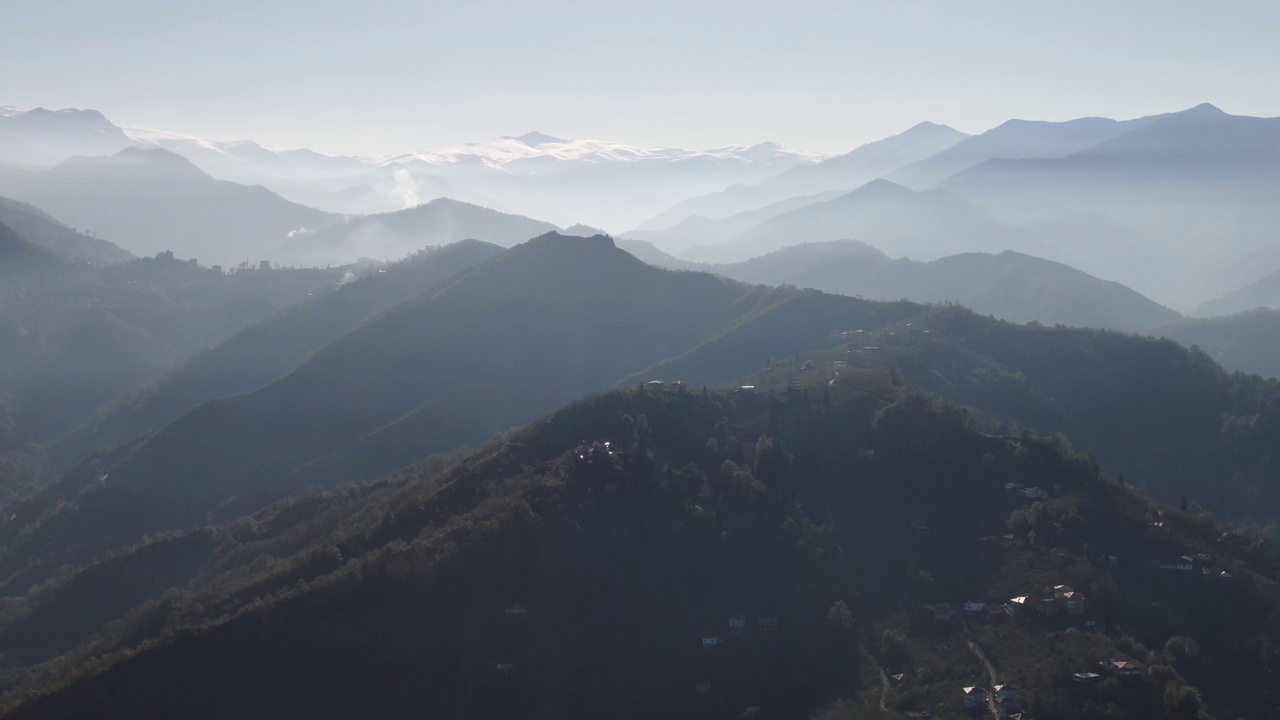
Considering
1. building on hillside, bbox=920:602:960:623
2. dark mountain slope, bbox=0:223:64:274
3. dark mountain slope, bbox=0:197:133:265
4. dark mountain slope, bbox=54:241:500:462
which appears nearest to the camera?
building on hillside, bbox=920:602:960:623

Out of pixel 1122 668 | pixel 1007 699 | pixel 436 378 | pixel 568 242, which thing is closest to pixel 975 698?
pixel 1007 699

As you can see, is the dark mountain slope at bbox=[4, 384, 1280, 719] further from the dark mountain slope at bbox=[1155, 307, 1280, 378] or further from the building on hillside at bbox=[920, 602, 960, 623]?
the dark mountain slope at bbox=[1155, 307, 1280, 378]

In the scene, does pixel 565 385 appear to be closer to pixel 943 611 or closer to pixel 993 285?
pixel 943 611

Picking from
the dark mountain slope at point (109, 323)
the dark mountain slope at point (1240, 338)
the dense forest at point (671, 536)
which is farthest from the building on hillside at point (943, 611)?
the dark mountain slope at point (109, 323)

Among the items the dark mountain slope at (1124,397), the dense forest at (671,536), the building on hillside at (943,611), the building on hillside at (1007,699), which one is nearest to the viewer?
the building on hillside at (1007,699)


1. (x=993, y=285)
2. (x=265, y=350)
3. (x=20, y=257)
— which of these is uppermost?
(x=20, y=257)

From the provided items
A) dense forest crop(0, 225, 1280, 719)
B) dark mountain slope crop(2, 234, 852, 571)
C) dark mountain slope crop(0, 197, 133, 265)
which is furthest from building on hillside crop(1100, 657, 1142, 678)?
dark mountain slope crop(0, 197, 133, 265)

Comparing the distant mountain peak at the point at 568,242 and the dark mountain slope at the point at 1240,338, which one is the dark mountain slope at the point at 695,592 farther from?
the dark mountain slope at the point at 1240,338
